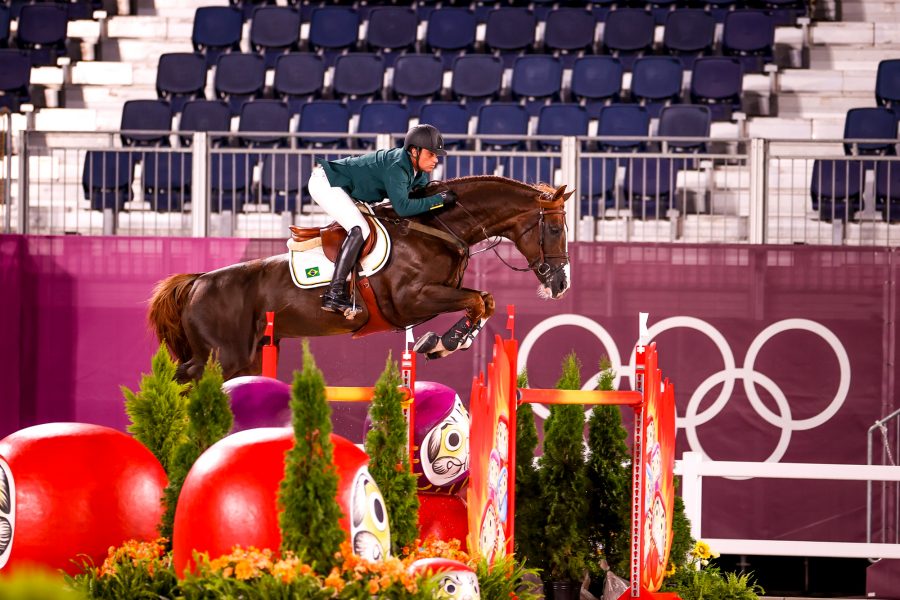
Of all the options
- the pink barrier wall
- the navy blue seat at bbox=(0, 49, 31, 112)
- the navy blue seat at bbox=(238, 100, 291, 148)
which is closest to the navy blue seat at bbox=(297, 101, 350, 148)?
the navy blue seat at bbox=(238, 100, 291, 148)

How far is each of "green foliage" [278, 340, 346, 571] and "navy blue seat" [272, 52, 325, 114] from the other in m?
8.73

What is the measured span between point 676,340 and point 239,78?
5.44m

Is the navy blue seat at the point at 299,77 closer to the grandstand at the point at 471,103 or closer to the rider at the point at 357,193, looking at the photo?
the grandstand at the point at 471,103

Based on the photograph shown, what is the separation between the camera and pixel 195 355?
6832 mm

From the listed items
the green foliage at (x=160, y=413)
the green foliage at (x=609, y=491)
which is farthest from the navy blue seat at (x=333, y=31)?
the green foliage at (x=160, y=413)

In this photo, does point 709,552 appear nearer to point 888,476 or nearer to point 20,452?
point 888,476

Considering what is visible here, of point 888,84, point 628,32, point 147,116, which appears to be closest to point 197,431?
point 147,116

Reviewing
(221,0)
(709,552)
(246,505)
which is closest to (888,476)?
(709,552)

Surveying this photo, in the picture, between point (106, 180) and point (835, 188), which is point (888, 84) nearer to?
point (835, 188)

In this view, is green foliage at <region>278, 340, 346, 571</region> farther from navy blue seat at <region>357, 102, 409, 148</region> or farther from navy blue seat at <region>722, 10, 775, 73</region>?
navy blue seat at <region>722, 10, 775, 73</region>

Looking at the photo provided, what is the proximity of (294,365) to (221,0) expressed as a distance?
6670mm

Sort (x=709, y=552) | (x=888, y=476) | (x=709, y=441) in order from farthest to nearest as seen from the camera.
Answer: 1. (x=709, y=441)
2. (x=888, y=476)
3. (x=709, y=552)

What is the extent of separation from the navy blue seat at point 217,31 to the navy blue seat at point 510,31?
262 centimetres

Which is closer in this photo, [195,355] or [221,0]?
[195,355]
